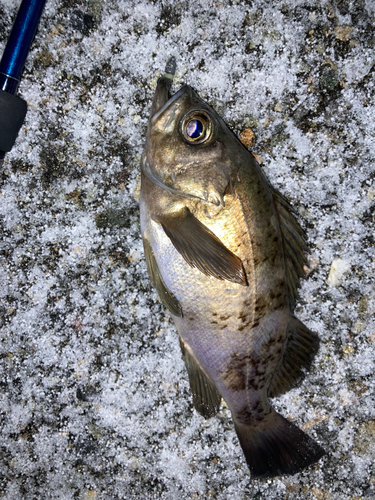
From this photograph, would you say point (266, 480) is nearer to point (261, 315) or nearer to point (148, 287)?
point (261, 315)

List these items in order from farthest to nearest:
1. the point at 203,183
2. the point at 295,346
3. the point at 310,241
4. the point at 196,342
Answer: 1. the point at 310,241
2. the point at 295,346
3. the point at 196,342
4. the point at 203,183

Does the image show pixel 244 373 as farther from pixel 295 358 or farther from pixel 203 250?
pixel 203 250

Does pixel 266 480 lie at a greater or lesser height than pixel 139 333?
lesser

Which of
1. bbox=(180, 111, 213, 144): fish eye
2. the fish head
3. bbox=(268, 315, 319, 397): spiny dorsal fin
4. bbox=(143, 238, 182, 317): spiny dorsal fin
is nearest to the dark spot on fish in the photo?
bbox=(268, 315, 319, 397): spiny dorsal fin

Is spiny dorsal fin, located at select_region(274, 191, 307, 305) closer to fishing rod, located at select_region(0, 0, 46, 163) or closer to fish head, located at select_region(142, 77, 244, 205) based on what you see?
fish head, located at select_region(142, 77, 244, 205)

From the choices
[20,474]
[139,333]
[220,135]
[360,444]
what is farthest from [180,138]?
[20,474]

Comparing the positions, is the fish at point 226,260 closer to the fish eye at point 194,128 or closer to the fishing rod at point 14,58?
the fish eye at point 194,128

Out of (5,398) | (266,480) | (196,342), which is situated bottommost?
(266,480)
